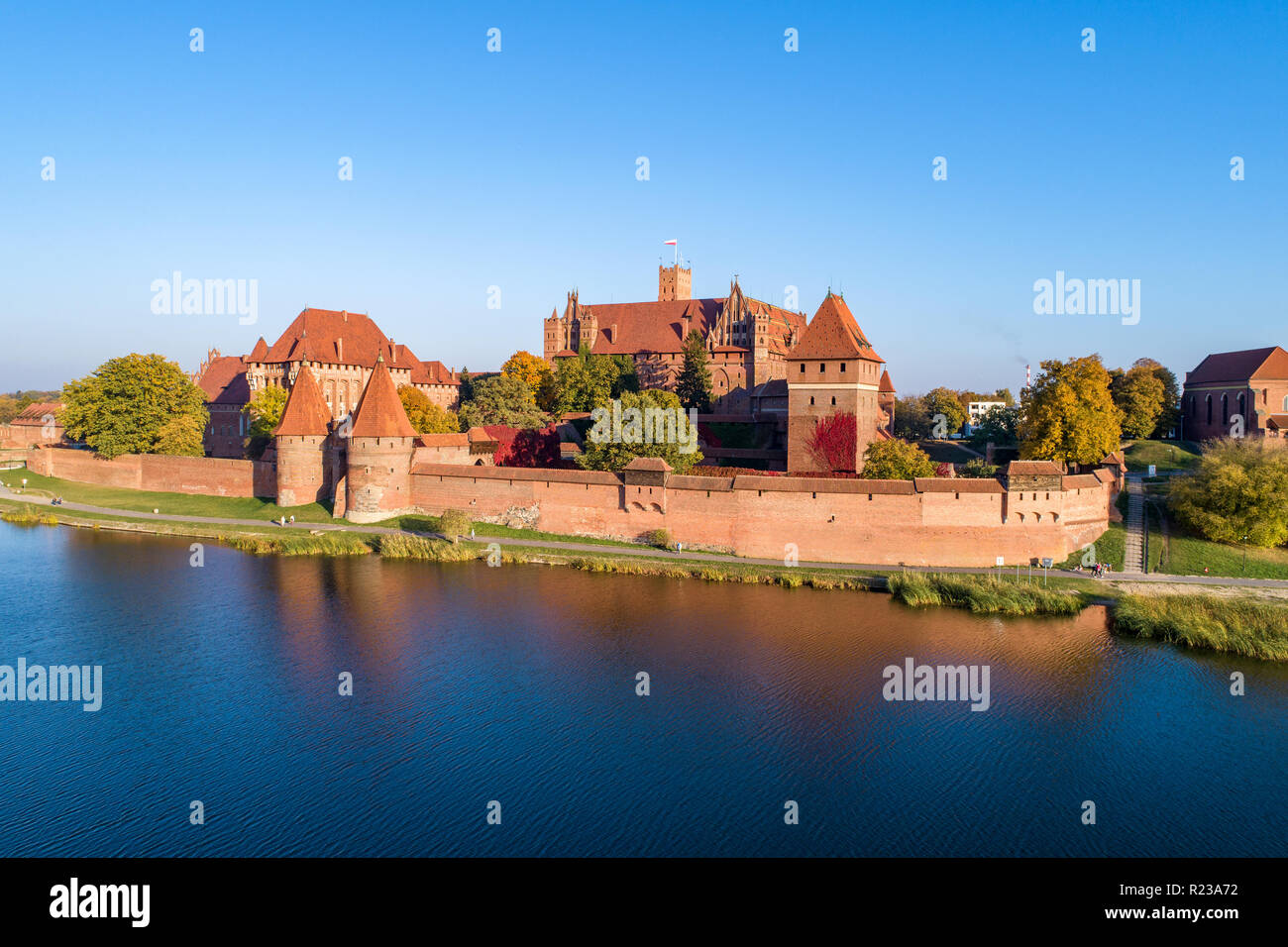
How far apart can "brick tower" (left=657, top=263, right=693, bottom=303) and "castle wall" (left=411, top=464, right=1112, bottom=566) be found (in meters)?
45.3

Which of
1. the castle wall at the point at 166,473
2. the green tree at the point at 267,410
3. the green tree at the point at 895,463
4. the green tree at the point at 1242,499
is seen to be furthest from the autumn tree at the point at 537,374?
the green tree at the point at 1242,499

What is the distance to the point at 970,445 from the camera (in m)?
47.5

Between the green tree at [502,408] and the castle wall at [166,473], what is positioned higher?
the green tree at [502,408]

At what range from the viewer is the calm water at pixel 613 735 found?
442 inches

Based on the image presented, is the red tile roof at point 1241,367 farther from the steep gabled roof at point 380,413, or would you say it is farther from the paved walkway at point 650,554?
the steep gabled roof at point 380,413

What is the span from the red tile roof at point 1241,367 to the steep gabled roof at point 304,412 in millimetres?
44064

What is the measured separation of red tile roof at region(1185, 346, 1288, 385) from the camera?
3894 cm

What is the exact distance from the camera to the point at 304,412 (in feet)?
116

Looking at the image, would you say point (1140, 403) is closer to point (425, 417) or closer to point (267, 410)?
point (425, 417)

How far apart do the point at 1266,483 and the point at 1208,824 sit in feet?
61.2
